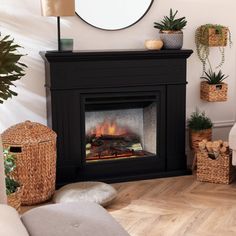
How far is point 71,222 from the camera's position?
1.88m

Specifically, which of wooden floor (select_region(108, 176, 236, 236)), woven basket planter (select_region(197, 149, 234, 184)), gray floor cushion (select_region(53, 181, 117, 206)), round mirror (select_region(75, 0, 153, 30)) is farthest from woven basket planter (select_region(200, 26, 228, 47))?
gray floor cushion (select_region(53, 181, 117, 206))

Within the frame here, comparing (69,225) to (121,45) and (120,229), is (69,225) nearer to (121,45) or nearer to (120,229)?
(120,229)

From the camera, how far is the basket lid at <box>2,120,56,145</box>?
3.37m

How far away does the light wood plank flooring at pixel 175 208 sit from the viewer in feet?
9.80

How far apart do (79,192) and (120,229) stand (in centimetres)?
167

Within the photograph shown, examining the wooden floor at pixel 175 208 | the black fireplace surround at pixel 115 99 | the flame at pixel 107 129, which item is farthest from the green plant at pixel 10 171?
the flame at pixel 107 129

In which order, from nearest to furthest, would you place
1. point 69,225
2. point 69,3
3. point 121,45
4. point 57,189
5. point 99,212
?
point 69,225
point 99,212
point 69,3
point 57,189
point 121,45

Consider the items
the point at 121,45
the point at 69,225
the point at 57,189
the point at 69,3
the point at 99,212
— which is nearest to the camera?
the point at 69,225

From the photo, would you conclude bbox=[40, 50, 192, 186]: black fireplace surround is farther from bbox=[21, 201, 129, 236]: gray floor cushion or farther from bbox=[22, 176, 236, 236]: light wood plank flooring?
bbox=[21, 201, 129, 236]: gray floor cushion

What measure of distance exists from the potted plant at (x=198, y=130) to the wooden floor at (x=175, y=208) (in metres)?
0.34

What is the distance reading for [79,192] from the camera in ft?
11.4

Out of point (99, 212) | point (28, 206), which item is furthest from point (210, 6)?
point (99, 212)

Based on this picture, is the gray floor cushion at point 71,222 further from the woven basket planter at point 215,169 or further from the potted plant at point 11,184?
the woven basket planter at point 215,169

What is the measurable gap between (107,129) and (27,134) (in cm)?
93
